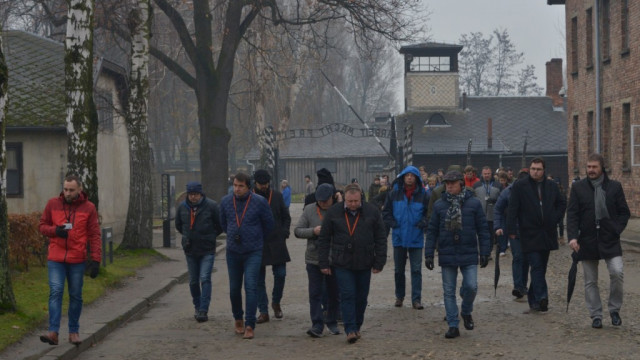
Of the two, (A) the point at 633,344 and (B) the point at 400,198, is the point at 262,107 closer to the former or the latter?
(B) the point at 400,198

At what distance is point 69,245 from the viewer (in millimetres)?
10008

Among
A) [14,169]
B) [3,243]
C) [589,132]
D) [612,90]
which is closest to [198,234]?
[3,243]

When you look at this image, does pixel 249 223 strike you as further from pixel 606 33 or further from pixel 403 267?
pixel 606 33

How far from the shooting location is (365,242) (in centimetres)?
1023

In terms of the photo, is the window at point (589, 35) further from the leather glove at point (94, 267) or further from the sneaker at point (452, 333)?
the leather glove at point (94, 267)

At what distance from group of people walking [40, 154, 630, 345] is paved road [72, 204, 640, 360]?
0.22m

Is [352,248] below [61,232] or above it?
below

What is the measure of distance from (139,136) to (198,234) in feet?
31.1

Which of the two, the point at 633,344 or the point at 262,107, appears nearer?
the point at 633,344

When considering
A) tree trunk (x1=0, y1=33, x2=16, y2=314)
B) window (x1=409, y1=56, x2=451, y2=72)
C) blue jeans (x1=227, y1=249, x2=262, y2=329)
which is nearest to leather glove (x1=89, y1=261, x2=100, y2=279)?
blue jeans (x1=227, y1=249, x2=262, y2=329)

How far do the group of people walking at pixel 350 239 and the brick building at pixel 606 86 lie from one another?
16.0 meters

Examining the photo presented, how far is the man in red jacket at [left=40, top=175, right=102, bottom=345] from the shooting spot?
9.98 m

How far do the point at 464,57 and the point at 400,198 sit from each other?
262ft

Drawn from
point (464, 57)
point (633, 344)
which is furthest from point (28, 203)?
point (464, 57)
